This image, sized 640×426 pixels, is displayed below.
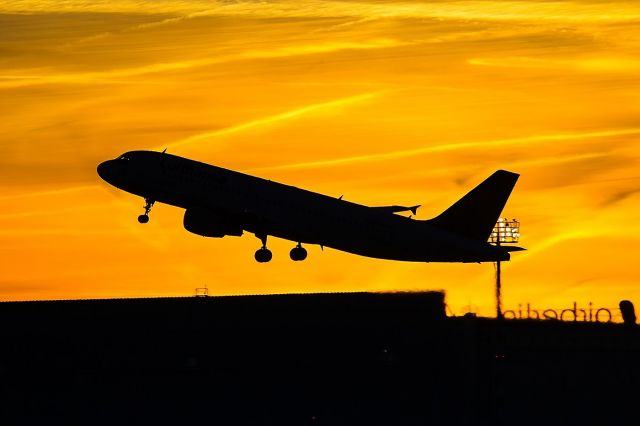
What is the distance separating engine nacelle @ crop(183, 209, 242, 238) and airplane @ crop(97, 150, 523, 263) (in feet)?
0.28

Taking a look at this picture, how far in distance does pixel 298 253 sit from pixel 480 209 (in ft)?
57.9

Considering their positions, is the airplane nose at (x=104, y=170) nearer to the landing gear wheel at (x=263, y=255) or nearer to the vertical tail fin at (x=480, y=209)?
the landing gear wheel at (x=263, y=255)

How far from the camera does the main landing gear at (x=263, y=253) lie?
15675cm

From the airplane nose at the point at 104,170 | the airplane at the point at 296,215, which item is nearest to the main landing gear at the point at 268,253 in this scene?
the airplane at the point at 296,215

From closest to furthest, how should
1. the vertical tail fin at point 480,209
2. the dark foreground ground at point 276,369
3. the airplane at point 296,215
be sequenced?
the dark foreground ground at point 276,369
the airplane at point 296,215
the vertical tail fin at point 480,209

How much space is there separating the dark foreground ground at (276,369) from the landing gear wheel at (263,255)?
359cm

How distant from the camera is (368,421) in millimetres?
146000

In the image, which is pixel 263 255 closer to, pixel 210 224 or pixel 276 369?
pixel 210 224

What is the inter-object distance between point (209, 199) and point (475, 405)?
28591 mm

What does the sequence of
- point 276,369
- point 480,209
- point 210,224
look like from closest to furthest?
point 276,369 < point 210,224 < point 480,209

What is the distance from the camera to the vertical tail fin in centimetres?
16462

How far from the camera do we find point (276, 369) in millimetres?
149875

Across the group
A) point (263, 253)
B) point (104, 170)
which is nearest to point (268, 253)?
point (263, 253)

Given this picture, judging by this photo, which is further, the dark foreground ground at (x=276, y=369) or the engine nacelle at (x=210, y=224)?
the engine nacelle at (x=210, y=224)
